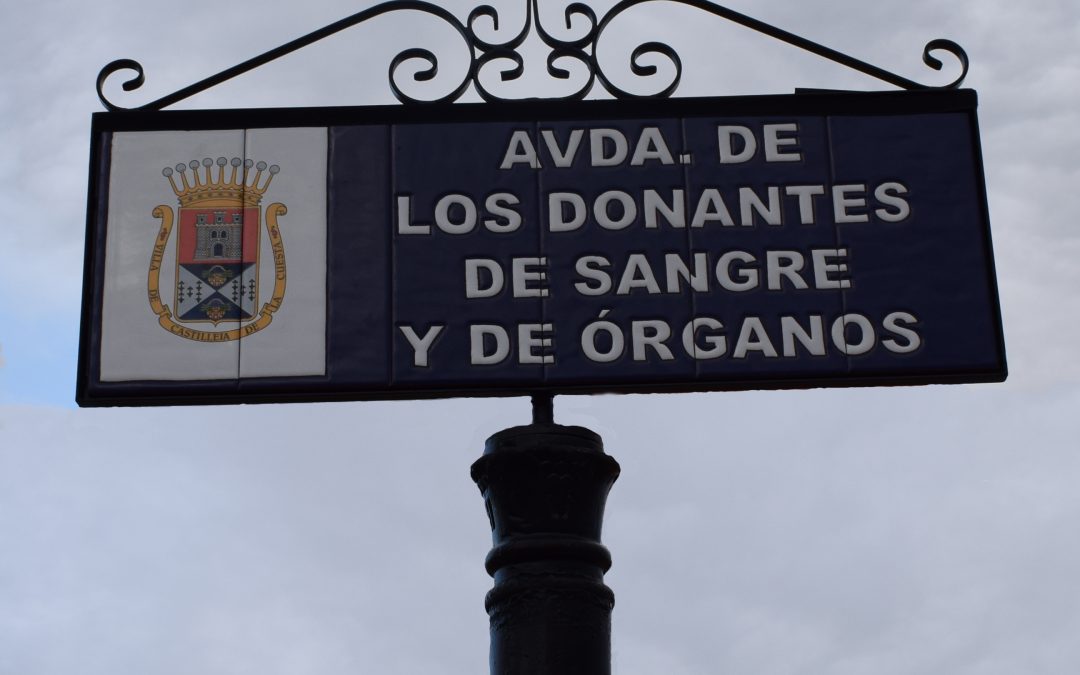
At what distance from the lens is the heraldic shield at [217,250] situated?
5.10 m

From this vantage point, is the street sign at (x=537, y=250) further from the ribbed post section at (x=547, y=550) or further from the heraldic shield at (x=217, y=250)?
the ribbed post section at (x=547, y=550)

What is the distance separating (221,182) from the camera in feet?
17.5

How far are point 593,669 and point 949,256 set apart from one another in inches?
74.2

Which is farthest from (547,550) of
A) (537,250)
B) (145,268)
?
(145,268)

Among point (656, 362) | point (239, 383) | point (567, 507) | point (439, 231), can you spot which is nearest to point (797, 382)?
point (656, 362)

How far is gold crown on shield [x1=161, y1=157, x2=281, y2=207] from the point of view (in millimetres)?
5301

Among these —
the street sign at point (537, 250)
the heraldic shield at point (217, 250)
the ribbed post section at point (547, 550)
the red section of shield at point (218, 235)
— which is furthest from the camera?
the red section of shield at point (218, 235)

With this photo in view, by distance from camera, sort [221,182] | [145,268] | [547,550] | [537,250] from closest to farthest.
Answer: [547,550] → [537,250] → [145,268] → [221,182]

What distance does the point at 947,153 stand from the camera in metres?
5.37

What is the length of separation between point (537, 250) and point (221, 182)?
45.1 inches

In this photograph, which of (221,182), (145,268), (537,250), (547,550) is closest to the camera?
(547,550)

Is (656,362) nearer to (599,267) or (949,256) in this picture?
(599,267)

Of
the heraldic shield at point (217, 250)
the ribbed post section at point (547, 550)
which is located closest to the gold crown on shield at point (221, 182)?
the heraldic shield at point (217, 250)

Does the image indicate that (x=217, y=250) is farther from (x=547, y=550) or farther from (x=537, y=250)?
(x=547, y=550)
